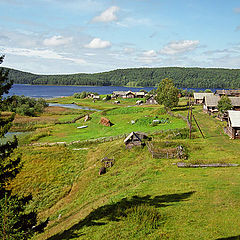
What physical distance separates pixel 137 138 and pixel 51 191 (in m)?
15.2

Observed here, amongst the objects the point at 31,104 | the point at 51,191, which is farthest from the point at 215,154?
the point at 31,104

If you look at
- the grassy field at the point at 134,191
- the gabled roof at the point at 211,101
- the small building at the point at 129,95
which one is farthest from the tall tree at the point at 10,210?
the small building at the point at 129,95

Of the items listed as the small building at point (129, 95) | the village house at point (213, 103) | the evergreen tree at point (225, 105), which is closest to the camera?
the evergreen tree at point (225, 105)

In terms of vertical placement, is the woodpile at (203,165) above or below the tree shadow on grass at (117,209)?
above

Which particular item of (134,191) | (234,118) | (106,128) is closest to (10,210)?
(134,191)

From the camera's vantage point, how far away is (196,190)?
1978 centimetres

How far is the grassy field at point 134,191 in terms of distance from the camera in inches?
588

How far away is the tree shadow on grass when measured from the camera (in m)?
16.8

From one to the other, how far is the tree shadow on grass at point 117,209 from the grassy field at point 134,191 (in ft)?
0.26

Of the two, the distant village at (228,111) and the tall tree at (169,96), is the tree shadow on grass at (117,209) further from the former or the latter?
the tall tree at (169,96)

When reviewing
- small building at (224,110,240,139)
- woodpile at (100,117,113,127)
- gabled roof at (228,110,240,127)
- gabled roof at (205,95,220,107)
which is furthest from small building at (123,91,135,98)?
small building at (224,110,240,139)

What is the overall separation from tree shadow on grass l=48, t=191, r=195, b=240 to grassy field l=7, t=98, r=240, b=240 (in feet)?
0.26

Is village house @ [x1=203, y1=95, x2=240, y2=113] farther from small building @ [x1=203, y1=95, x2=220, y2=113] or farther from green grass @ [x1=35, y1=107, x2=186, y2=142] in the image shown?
green grass @ [x1=35, y1=107, x2=186, y2=142]

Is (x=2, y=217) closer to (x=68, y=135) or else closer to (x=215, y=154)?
(x=215, y=154)
